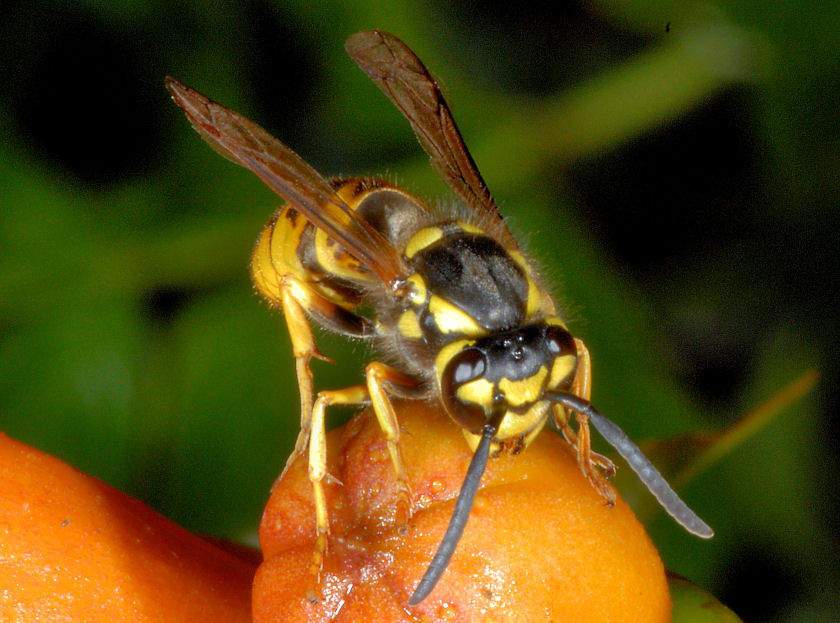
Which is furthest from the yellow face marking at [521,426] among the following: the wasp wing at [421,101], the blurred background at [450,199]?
the blurred background at [450,199]

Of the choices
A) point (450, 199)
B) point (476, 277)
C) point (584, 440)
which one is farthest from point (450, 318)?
point (450, 199)

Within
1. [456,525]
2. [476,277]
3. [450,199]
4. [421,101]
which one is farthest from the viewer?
[450,199]

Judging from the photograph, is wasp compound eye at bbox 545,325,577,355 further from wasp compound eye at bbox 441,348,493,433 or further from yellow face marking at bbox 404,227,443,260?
yellow face marking at bbox 404,227,443,260

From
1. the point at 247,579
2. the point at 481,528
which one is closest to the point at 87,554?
the point at 247,579

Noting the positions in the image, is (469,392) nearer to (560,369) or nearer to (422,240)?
(560,369)

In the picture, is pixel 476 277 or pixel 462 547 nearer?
pixel 462 547

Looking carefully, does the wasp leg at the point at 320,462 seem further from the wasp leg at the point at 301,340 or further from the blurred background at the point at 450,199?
the blurred background at the point at 450,199

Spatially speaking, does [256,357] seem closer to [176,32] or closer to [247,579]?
[176,32]
